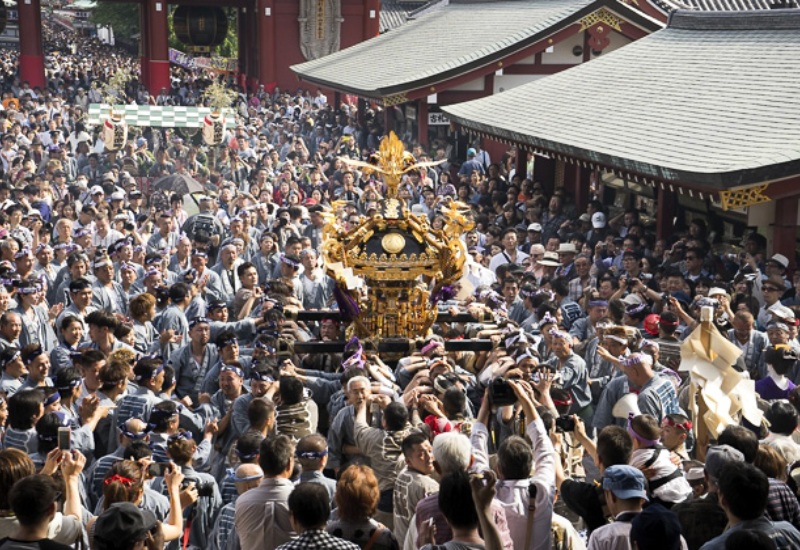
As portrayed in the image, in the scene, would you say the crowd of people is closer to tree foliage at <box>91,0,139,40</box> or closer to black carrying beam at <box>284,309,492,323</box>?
black carrying beam at <box>284,309,492,323</box>

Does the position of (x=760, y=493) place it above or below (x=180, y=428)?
above

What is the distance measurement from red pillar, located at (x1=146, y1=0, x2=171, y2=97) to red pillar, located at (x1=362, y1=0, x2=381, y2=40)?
6.25 meters

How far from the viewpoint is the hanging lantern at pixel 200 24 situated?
41.1 metres

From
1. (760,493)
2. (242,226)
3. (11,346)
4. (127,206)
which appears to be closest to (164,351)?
(11,346)

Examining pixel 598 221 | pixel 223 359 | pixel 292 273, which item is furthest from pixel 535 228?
pixel 223 359

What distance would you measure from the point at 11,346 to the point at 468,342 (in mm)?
3537

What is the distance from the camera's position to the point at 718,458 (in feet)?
20.3

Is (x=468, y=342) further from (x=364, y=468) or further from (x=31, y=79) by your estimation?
(x=31, y=79)

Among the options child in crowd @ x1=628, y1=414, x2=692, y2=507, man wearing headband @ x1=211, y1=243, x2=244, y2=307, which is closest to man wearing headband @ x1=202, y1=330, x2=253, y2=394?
man wearing headband @ x1=211, y1=243, x2=244, y2=307

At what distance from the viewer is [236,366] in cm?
890

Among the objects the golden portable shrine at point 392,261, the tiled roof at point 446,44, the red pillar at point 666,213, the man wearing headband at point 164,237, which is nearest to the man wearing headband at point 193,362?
the golden portable shrine at point 392,261

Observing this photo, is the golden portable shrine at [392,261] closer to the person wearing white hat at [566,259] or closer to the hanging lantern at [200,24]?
the person wearing white hat at [566,259]

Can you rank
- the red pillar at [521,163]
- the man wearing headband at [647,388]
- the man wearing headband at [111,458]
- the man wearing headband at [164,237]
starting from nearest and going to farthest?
the man wearing headband at [111,458], the man wearing headband at [647,388], the man wearing headband at [164,237], the red pillar at [521,163]

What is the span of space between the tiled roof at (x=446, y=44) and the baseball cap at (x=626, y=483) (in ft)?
58.4
